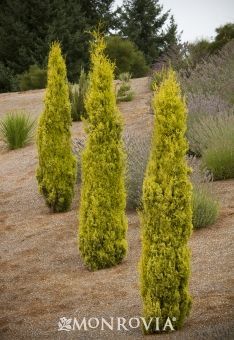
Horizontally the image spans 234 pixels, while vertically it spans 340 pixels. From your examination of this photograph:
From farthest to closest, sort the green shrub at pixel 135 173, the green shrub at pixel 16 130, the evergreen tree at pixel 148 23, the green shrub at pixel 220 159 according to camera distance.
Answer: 1. the evergreen tree at pixel 148 23
2. the green shrub at pixel 16 130
3. the green shrub at pixel 220 159
4. the green shrub at pixel 135 173

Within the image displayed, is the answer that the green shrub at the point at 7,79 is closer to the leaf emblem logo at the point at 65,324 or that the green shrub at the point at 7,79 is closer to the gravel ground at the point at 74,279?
the gravel ground at the point at 74,279

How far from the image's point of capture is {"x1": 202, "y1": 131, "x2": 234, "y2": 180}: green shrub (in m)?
9.98

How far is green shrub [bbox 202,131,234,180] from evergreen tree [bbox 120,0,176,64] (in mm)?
27607

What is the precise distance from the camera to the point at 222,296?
586cm

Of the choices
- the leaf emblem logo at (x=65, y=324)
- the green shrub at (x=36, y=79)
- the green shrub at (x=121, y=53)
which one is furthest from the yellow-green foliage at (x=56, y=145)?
the green shrub at (x=121, y=53)

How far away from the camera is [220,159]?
9.98 meters

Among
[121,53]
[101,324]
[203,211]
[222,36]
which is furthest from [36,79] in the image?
[101,324]

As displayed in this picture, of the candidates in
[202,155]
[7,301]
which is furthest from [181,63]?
[7,301]

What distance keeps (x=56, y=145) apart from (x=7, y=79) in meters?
20.3

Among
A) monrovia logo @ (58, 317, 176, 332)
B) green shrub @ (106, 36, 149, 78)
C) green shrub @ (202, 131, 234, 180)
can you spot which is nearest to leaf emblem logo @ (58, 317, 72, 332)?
monrovia logo @ (58, 317, 176, 332)

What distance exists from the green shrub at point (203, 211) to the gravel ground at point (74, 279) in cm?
10

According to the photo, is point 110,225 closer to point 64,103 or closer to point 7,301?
point 7,301

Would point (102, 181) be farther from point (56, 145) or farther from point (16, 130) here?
point (16, 130)

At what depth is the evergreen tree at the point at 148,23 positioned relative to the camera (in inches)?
1475
